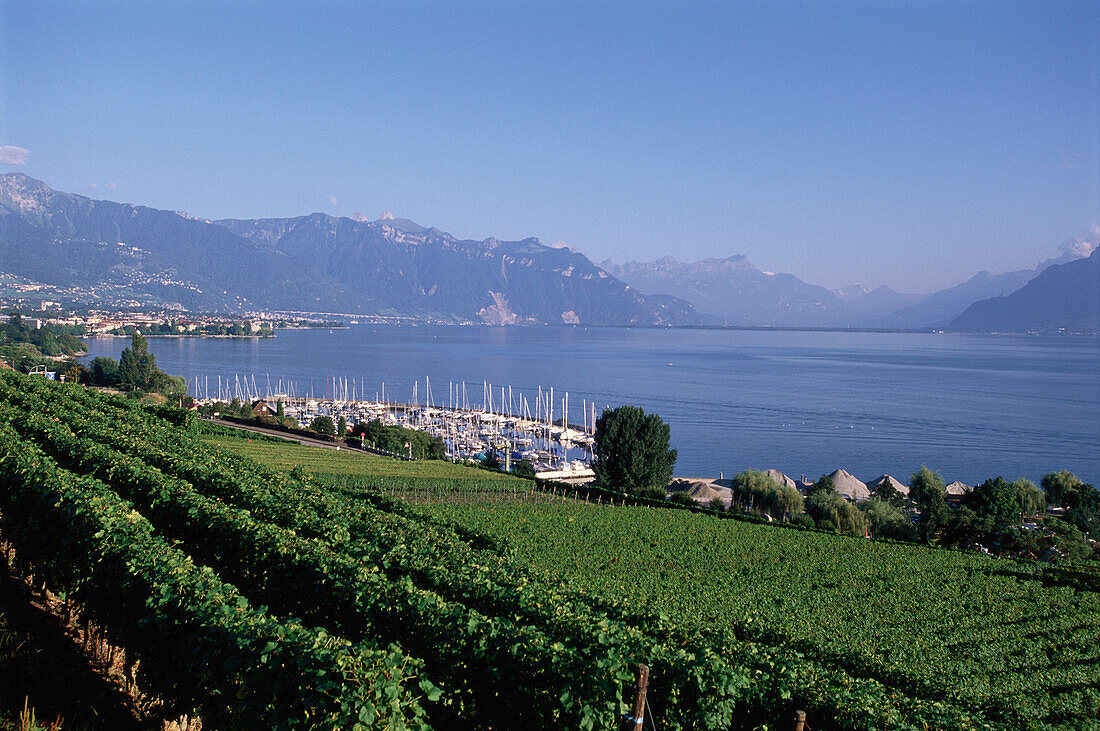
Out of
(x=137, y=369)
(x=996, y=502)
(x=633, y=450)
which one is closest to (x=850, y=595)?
(x=633, y=450)

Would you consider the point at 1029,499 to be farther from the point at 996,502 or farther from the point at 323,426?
the point at 323,426

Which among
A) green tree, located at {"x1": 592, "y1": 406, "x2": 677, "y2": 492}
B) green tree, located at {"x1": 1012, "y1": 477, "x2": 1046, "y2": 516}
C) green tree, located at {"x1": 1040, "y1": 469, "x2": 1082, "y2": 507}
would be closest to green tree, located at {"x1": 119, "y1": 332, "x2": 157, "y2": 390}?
green tree, located at {"x1": 592, "y1": 406, "x2": 677, "y2": 492}

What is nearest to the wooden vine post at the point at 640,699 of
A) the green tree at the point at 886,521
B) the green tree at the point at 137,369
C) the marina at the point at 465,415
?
the green tree at the point at 886,521

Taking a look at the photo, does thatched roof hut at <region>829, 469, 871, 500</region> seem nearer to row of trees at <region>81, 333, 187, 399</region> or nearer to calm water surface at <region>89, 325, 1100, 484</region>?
calm water surface at <region>89, 325, 1100, 484</region>

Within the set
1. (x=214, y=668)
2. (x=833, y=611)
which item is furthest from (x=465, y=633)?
(x=833, y=611)

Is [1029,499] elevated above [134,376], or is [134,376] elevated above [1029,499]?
[134,376]

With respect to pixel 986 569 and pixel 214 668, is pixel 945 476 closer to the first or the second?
pixel 986 569
